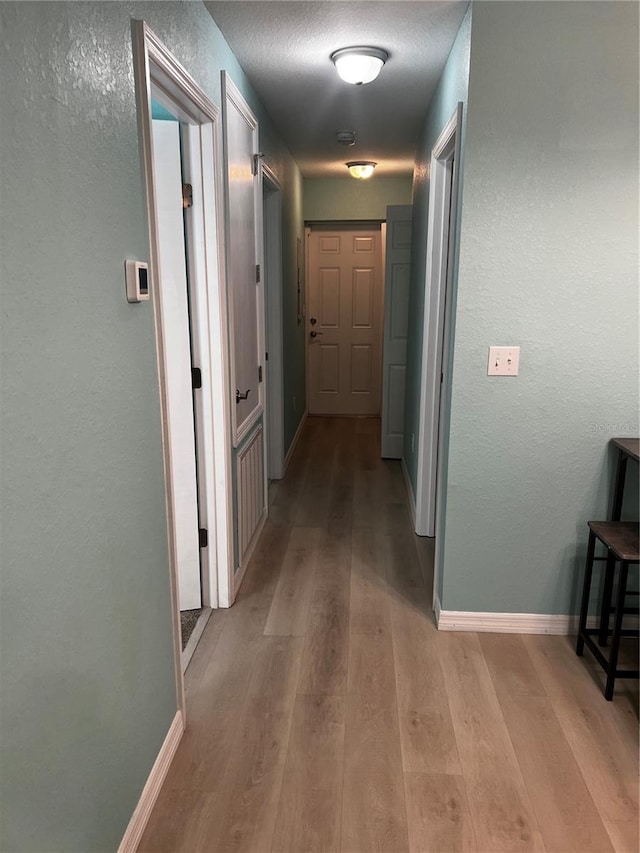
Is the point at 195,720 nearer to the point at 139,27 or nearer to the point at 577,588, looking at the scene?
the point at 577,588

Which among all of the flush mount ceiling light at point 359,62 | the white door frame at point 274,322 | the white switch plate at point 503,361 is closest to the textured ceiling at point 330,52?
the flush mount ceiling light at point 359,62

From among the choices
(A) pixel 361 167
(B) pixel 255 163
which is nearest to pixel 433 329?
(B) pixel 255 163

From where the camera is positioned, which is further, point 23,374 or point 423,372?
point 423,372

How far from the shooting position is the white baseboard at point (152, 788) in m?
1.54

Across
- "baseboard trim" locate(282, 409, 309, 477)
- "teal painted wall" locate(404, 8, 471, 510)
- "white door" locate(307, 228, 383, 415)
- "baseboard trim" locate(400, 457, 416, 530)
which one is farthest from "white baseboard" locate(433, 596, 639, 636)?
"white door" locate(307, 228, 383, 415)

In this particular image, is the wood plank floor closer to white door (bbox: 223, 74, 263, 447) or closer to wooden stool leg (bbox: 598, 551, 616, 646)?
wooden stool leg (bbox: 598, 551, 616, 646)

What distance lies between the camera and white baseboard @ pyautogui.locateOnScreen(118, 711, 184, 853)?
1539 millimetres

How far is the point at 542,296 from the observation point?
7.47 ft

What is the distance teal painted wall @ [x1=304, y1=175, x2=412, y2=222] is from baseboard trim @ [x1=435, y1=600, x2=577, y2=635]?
459 centimetres

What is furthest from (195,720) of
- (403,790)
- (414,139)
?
(414,139)

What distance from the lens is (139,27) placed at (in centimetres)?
154

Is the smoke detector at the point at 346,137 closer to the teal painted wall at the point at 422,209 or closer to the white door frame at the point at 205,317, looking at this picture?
the teal painted wall at the point at 422,209

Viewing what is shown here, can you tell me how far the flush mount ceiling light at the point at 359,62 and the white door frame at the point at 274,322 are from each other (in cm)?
139

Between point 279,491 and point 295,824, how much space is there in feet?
9.05
